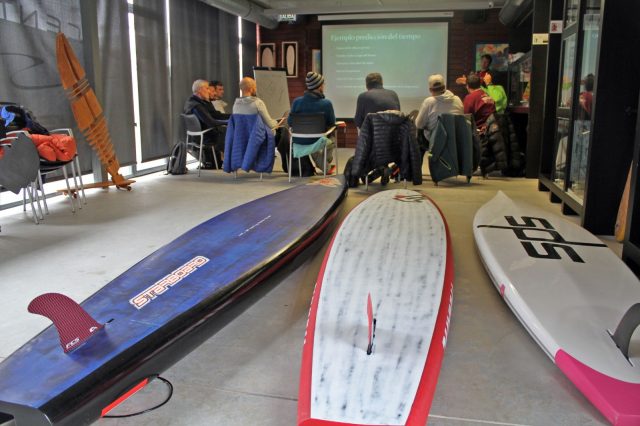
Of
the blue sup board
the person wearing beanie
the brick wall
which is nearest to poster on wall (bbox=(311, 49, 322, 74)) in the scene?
the brick wall

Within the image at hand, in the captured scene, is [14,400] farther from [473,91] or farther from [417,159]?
[473,91]

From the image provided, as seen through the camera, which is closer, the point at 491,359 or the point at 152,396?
the point at 152,396

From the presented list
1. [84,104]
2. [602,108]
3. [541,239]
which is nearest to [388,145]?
[602,108]

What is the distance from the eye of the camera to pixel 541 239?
105 inches

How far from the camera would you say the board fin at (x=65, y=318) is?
57.1 inches

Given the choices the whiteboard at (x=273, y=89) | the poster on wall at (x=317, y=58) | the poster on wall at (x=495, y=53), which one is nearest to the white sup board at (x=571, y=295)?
the whiteboard at (x=273, y=89)

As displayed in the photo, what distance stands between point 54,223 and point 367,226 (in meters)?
2.40

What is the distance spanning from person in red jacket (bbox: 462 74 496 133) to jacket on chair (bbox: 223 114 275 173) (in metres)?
2.27

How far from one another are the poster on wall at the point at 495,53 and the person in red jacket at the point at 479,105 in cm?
388

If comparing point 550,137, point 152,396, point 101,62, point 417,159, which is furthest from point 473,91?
point 152,396

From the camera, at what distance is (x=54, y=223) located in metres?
3.85

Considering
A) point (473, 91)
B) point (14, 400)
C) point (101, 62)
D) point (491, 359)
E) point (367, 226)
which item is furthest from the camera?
point (473, 91)

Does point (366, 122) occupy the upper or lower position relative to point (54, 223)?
upper

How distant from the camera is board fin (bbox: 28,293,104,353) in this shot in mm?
1449
